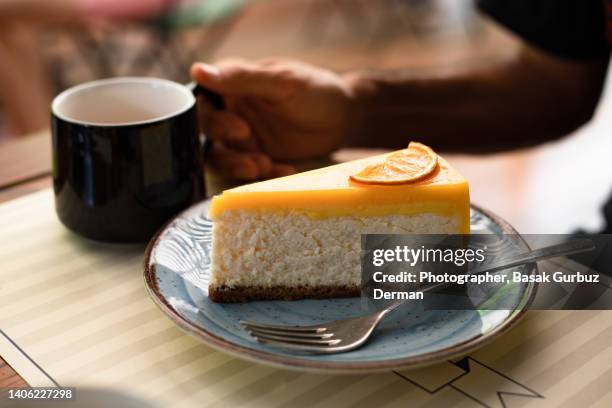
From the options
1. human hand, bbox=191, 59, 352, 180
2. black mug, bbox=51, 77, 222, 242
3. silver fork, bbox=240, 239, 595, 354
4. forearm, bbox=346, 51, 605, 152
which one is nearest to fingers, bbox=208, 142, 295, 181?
human hand, bbox=191, 59, 352, 180

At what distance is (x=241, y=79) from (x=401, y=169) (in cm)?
36

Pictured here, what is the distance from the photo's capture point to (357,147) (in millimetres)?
1319

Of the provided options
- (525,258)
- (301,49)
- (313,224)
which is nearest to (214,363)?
(313,224)

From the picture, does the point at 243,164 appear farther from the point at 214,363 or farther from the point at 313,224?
the point at 214,363

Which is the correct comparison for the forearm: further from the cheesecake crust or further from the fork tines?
the fork tines

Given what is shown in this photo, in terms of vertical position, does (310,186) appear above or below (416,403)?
above

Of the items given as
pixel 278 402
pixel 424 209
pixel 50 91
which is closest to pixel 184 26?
pixel 50 91

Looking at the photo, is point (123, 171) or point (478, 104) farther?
point (478, 104)

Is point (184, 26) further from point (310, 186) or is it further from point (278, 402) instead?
point (278, 402)

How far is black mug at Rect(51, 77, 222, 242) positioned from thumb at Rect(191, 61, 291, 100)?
0.09 meters

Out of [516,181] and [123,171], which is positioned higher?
[123,171]

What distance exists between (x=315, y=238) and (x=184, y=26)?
1.77 metres

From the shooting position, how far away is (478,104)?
4.71 feet

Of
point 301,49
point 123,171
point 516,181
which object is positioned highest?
point 123,171
